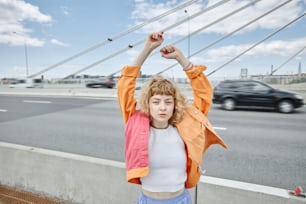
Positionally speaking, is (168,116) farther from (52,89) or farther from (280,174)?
(52,89)

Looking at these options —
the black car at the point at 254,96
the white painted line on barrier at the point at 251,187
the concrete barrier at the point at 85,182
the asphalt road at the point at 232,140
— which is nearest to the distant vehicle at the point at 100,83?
the asphalt road at the point at 232,140

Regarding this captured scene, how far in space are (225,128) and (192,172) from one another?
5747 mm

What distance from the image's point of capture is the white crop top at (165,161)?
1.27m

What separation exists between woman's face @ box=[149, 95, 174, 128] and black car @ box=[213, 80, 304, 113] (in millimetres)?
9071

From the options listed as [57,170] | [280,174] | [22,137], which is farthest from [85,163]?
[22,137]

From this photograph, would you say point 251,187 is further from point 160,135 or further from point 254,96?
Result: point 254,96

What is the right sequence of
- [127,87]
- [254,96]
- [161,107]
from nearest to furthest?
[161,107] < [127,87] < [254,96]

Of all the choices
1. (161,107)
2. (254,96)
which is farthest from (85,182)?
(254,96)

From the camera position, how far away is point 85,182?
232 cm

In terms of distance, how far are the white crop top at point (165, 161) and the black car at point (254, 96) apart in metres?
9.06

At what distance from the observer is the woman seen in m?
1.27

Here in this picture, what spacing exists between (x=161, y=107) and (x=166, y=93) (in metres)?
0.09

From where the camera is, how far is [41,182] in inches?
101

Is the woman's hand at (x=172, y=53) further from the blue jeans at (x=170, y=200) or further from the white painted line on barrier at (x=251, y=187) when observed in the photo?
the white painted line on barrier at (x=251, y=187)
